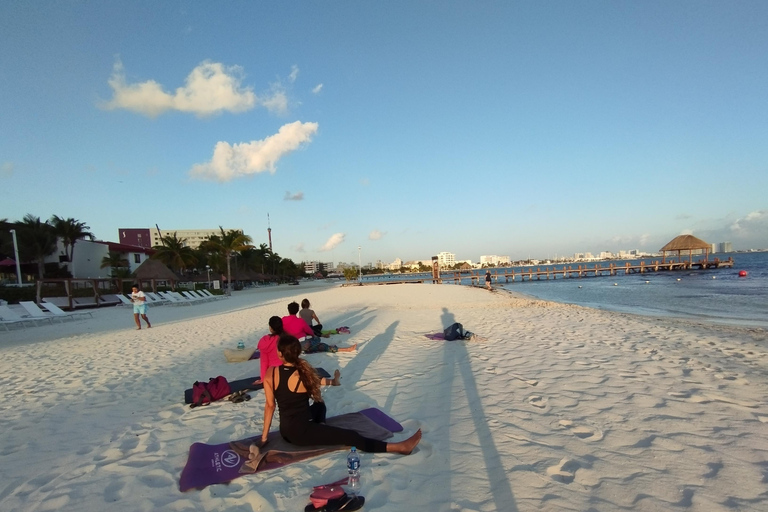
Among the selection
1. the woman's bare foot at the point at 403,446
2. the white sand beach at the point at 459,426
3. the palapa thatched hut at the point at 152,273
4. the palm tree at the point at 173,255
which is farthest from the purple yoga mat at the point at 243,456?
the palm tree at the point at 173,255

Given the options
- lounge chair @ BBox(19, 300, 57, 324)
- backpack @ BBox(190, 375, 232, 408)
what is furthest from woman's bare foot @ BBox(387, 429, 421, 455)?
lounge chair @ BBox(19, 300, 57, 324)

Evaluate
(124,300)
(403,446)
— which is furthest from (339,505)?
(124,300)

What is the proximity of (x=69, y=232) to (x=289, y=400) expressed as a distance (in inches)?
1489

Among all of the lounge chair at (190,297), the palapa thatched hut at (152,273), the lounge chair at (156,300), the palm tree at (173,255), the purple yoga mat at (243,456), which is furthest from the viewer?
the palm tree at (173,255)

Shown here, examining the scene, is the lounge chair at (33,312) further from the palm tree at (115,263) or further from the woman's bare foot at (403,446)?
the palm tree at (115,263)

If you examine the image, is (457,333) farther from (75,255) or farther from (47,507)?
(75,255)

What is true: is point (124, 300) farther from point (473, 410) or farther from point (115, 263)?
point (473, 410)

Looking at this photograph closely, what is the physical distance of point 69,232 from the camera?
3162 cm

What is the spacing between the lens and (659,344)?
711 centimetres

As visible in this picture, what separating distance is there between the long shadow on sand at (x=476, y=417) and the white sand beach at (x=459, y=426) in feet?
0.06

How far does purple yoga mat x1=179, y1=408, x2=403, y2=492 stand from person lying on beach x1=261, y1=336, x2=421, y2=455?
83mm

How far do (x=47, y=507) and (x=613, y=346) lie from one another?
7742 mm

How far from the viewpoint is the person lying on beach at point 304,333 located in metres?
6.43

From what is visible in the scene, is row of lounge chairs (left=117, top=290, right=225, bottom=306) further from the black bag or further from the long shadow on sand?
the long shadow on sand
